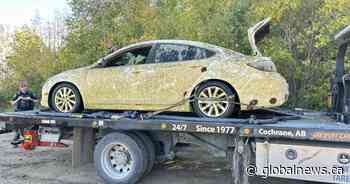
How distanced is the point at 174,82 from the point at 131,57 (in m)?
0.97

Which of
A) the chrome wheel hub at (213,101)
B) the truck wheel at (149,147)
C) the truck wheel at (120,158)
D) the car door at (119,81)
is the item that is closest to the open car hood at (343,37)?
the chrome wheel hub at (213,101)

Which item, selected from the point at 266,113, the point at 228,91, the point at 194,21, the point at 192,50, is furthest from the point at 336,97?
the point at 194,21

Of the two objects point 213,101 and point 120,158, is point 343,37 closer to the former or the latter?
point 213,101

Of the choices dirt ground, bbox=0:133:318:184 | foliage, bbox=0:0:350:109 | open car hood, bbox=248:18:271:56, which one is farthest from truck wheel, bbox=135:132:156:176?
foliage, bbox=0:0:350:109

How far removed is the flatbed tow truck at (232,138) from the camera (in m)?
4.98

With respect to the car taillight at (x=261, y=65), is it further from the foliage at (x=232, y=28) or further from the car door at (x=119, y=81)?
the foliage at (x=232, y=28)

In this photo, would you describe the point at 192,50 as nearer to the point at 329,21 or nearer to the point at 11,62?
the point at 329,21

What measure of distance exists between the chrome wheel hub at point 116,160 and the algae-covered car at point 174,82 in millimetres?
720

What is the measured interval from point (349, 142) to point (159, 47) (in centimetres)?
320

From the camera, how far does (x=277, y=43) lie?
10.5 m

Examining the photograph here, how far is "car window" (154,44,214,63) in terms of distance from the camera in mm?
6219

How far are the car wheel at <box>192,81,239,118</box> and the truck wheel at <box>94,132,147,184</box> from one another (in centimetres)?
109

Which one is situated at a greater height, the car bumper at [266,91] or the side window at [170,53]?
the side window at [170,53]

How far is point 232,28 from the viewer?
424 inches
